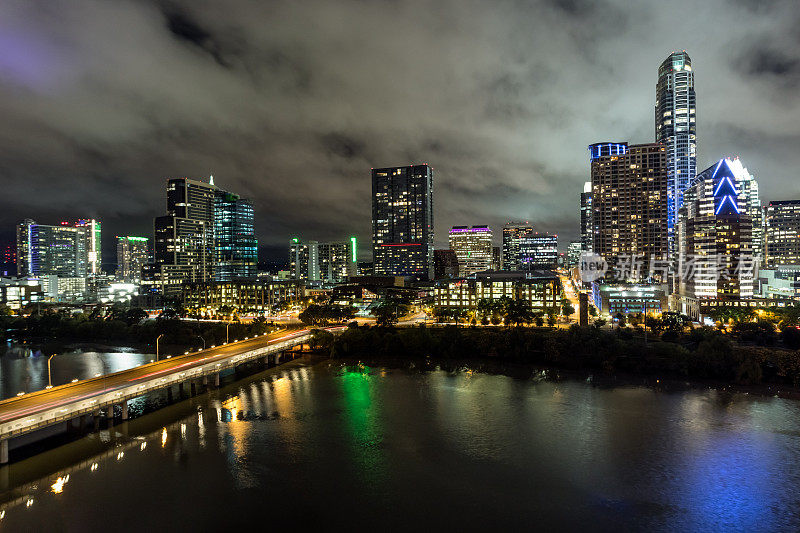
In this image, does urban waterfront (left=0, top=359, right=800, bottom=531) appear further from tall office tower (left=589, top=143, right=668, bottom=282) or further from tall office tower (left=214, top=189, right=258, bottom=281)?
tall office tower (left=214, top=189, right=258, bottom=281)

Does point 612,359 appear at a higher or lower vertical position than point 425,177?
lower

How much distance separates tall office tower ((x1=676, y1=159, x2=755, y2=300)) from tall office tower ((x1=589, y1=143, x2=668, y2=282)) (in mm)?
40865

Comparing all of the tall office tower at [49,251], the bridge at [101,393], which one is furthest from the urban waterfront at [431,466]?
the tall office tower at [49,251]

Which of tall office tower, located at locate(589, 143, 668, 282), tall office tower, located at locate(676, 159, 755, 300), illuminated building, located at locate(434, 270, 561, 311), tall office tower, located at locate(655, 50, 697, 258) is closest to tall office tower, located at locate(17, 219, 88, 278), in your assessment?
illuminated building, located at locate(434, 270, 561, 311)

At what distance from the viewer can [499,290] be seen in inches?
3642

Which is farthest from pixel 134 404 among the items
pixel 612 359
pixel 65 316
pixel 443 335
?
pixel 65 316

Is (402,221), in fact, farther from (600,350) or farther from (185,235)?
(600,350)

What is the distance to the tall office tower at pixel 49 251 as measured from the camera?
184 meters

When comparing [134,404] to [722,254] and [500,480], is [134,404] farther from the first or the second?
[722,254]

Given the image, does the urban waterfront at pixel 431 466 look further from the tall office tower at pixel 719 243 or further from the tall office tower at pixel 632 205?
the tall office tower at pixel 632 205

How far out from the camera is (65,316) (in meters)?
82.4

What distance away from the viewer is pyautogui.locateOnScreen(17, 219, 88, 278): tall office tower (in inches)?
7249

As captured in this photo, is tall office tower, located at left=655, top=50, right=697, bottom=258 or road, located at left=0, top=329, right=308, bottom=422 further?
tall office tower, located at left=655, top=50, right=697, bottom=258

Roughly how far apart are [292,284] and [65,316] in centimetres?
4589
